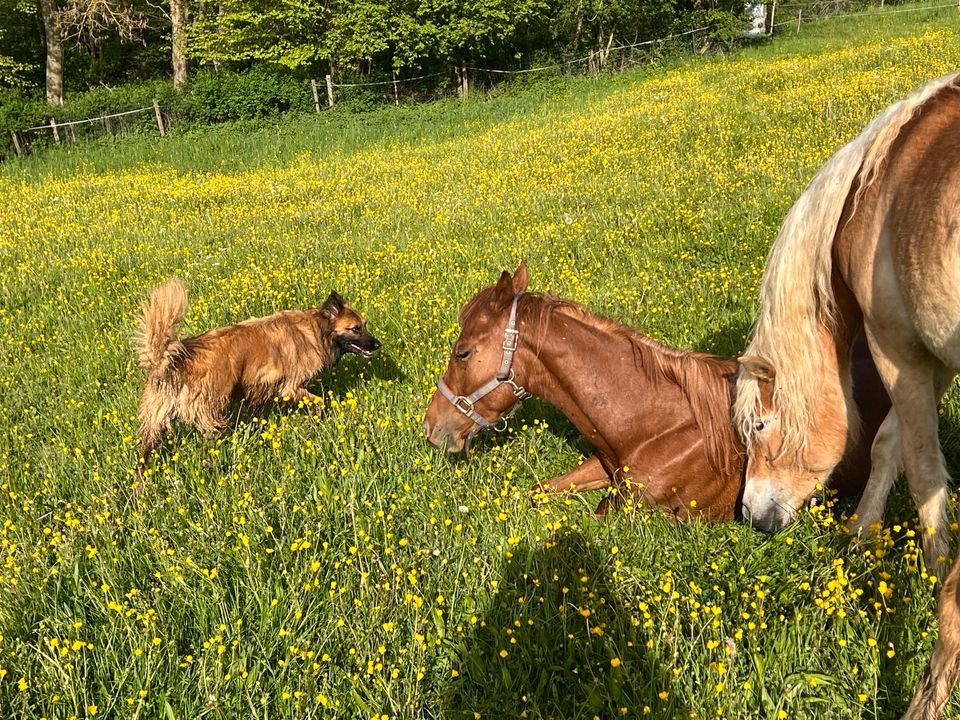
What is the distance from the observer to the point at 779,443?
10.6ft

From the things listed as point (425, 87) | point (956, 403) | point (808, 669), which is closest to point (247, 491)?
point (808, 669)

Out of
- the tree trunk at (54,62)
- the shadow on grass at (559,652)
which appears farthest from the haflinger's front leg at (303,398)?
the tree trunk at (54,62)

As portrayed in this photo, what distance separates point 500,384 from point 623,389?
0.70m

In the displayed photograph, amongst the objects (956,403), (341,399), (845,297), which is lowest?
(341,399)

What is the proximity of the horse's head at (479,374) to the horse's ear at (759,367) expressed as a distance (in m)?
1.26

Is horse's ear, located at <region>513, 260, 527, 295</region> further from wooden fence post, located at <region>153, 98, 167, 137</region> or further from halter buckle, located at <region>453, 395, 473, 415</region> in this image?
→ wooden fence post, located at <region>153, 98, 167, 137</region>

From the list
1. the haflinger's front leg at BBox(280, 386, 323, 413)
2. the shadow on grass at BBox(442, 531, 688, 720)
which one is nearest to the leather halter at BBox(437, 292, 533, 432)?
the shadow on grass at BBox(442, 531, 688, 720)

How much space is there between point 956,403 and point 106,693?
4.68 meters

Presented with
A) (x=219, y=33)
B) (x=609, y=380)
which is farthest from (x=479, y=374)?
(x=219, y=33)

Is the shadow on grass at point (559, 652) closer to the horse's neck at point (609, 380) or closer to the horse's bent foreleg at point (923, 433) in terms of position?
the horse's neck at point (609, 380)

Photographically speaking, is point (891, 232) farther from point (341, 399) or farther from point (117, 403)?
point (117, 403)

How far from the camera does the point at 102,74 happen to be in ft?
133

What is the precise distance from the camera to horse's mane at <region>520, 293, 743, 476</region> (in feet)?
12.1

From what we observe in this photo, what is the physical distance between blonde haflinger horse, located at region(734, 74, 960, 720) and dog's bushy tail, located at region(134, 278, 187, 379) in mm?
3696
